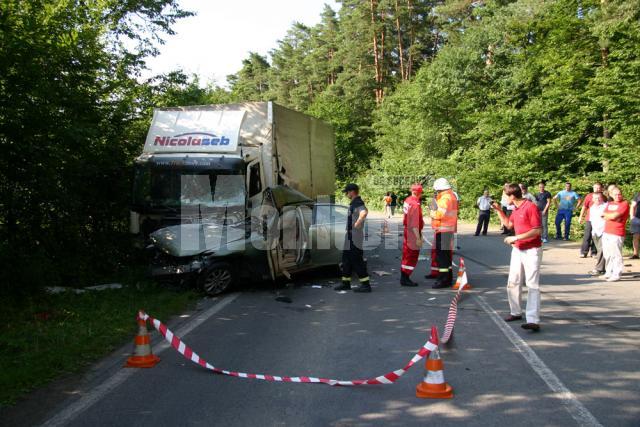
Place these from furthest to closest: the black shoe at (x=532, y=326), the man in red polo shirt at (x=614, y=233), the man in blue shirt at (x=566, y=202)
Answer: the man in blue shirt at (x=566, y=202)
the man in red polo shirt at (x=614, y=233)
the black shoe at (x=532, y=326)

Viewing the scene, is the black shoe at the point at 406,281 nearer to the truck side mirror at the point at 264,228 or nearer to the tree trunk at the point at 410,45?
the truck side mirror at the point at 264,228

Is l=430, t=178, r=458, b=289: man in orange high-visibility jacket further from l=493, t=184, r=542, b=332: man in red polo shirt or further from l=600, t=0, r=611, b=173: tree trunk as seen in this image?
l=600, t=0, r=611, b=173: tree trunk

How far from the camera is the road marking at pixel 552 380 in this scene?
3812mm

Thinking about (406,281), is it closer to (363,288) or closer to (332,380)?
(363,288)

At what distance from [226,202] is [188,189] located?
0.83 metres

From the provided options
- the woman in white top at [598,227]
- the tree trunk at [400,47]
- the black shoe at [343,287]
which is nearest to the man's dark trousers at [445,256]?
the black shoe at [343,287]

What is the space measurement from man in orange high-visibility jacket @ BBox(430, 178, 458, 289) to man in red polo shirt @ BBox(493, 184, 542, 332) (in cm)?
246

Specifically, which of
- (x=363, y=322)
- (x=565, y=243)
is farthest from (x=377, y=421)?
(x=565, y=243)

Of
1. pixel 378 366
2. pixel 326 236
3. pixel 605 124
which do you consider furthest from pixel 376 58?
pixel 378 366

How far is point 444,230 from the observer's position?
30.9ft

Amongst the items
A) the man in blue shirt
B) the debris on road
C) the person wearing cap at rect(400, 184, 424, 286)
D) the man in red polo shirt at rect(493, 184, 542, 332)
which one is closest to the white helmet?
the person wearing cap at rect(400, 184, 424, 286)

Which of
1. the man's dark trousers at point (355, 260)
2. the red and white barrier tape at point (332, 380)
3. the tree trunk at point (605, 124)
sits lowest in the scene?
the red and white barrier tape at point (332, 380)

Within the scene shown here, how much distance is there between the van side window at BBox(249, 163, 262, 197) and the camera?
984 centimetres

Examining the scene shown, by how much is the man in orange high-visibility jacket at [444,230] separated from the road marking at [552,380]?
236 cm
